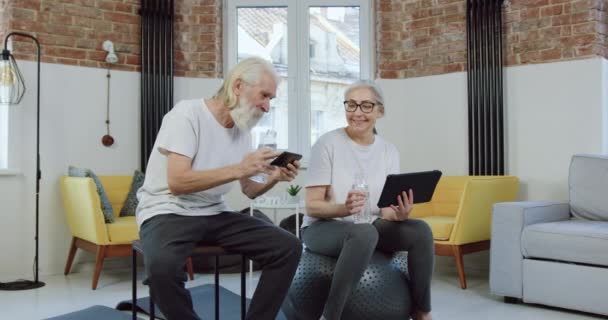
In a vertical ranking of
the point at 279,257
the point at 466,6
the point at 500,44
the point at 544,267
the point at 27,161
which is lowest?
the point at 544,267

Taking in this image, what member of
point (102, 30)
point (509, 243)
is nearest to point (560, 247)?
point (509, 243)

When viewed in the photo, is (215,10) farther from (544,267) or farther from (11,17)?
(544,267)

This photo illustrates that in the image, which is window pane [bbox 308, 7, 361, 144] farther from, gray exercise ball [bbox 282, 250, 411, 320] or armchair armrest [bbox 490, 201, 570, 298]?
gray exercise ball [bbox 282, 250, 411, 320]

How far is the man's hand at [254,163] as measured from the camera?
2.05 m

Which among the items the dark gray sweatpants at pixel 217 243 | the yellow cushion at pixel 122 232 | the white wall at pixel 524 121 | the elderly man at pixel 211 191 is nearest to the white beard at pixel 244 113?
the elderly man at pixel 211 191

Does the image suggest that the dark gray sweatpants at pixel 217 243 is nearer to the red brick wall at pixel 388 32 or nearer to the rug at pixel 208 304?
the rug at pixel 208 304

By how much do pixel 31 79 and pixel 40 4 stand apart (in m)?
0.55

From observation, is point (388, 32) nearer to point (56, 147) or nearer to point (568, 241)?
point (568, 241)

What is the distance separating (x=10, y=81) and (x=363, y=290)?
9.62ft

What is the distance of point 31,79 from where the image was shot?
4219 millimetres

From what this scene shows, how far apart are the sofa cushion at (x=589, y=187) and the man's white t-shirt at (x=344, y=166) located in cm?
164

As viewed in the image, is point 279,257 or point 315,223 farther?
point 315,223

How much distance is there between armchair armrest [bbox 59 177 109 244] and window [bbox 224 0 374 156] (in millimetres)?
1534

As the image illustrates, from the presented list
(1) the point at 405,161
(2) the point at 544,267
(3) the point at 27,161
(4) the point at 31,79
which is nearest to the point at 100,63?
(4) the point at 31,79
